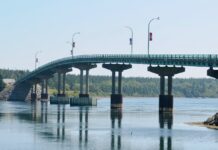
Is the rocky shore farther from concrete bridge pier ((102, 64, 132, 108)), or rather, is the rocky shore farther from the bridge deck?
concrete bridge pier ((102, 64, 132, 108))

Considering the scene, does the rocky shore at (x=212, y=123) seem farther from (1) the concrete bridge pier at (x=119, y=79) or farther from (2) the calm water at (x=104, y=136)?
(1) the concrete bridge pier at (x=119, y=79)

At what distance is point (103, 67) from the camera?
184m

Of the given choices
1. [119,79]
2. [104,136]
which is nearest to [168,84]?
[119,79]

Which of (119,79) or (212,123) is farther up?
(119,79)

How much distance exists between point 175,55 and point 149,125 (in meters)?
42.0

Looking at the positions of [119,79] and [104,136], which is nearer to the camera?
[104,136]

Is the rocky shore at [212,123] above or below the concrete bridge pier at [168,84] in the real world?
below

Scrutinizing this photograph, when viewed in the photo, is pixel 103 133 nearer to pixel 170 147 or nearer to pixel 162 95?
pixel 170 147

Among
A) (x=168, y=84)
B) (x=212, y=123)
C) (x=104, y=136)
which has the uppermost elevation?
(x=168, y=84)

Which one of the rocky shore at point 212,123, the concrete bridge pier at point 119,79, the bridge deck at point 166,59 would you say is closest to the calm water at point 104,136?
the rocky shore at point 212,123

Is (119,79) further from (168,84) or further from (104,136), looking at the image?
(104,136)

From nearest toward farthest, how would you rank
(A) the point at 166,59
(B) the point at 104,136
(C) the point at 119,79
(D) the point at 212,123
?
1. (B) the point at 104,136
2. (D) the point at 212,123
3. (A) the point at 166,59
4. (C) the point at 119,79

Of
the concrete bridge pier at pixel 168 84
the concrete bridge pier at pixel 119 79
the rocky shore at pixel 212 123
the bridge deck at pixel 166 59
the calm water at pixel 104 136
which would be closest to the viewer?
the calm water at pixel 104 136

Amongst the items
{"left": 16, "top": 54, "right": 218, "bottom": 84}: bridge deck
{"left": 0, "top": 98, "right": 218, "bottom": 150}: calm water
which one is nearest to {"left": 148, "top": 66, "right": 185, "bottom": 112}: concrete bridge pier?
{"left": 16, "top": 54, "right": 218, "bottom": 84}: bridge deck
